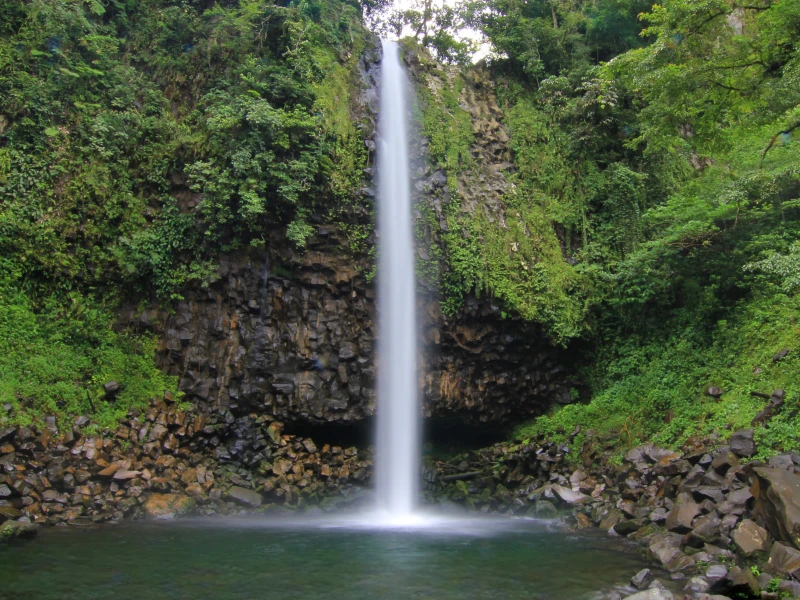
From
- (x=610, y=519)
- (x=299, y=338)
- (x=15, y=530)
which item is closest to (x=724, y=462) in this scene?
(x=610, y=519)

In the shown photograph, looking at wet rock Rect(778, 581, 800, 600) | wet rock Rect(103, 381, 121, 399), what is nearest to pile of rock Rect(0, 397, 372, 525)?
wet rock Rect(103, 381, 121, 399)

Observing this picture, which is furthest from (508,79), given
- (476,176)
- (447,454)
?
(447,454)

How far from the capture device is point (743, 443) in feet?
31.7

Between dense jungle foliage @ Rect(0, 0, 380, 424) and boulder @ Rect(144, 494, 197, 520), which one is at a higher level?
dense jungle foliage @ Rect(0, 0, 380, 424)

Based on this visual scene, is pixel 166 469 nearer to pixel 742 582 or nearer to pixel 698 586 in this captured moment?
pixel 698 586

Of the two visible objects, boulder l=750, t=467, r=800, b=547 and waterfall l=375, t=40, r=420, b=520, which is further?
waterfall l=375, t=40, r=420, b=520

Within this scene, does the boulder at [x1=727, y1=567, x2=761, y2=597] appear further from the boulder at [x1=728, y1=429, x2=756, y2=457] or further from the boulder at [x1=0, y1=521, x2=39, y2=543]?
the boulder at [x1=0, y1=521, x2=39, y2=543]

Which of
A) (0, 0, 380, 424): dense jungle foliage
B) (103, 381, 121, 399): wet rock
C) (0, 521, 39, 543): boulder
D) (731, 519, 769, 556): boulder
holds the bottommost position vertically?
(0, 521, 39, 543): boulder

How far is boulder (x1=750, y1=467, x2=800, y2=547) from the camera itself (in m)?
7.12

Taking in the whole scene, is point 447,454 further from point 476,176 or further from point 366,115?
point 366,115

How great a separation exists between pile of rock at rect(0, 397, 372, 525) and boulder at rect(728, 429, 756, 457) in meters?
8.64

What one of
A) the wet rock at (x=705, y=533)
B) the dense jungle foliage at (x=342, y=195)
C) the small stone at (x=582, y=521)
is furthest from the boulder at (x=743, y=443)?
the small stone at (x=582, y=521)

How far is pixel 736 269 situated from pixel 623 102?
7.48 metres

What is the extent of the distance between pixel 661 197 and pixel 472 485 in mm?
10966
